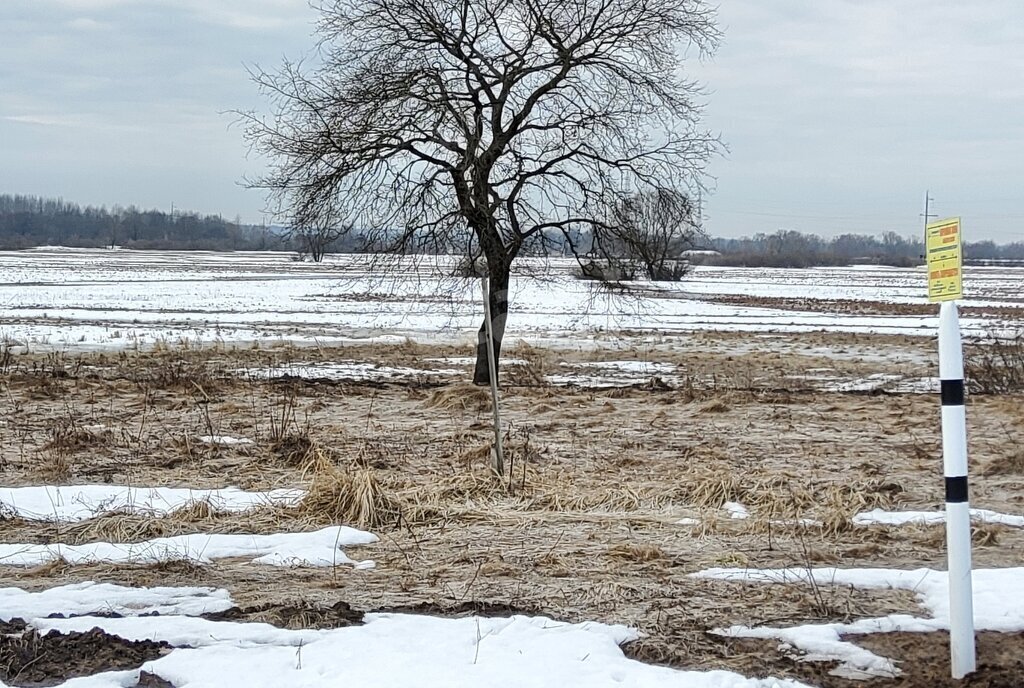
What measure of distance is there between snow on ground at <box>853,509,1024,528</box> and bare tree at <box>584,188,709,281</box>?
9809 mm

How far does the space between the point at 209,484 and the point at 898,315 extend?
3643 cm

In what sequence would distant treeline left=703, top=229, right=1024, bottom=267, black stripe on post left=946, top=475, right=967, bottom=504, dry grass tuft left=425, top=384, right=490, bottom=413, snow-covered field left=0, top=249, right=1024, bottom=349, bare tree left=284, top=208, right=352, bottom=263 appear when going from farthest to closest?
distant treeline left=703, top=229, right=1024, bottom=267, snow-covered field left=0, top=249, right=1024, bottom=349, bare tree left=284, top=208, right=352, bottom=263, dry grass tuft left=425, top=384, right=490, bottom=413, black stripe on post left=946, top=475, right=967, bottom=504

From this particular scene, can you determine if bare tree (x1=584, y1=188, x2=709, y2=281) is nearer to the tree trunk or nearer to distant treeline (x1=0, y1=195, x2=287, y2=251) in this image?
the tree trunk

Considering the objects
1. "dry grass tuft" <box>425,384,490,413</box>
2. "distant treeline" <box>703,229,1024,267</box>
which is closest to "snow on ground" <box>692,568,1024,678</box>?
"dry grass tuft" <box>425,384,490,413</box>

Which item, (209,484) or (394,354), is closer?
(209,484)

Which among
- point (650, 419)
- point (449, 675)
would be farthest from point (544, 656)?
point (650, 419)

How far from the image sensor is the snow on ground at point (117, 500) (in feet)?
25.7

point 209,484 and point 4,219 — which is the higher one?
point 4,219

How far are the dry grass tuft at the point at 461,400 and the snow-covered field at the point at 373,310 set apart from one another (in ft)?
8.18

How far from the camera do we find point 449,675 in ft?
14.8

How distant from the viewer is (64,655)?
4703 millimetres

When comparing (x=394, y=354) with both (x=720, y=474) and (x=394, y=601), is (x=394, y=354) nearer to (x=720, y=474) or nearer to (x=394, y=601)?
(x=720, y=474)

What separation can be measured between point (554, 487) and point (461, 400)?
603 cm

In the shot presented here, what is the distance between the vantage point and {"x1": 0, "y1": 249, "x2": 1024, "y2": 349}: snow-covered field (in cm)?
1980
